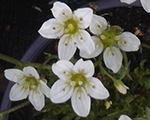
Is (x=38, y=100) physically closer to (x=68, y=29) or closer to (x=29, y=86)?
(x=29, y=86)

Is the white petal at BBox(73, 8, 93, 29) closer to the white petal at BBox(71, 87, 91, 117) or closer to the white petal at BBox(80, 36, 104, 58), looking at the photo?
the white petal at BBox(80, 36, 104, 58)

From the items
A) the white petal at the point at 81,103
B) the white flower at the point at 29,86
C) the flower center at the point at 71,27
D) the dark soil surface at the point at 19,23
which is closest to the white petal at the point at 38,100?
the white flower at the point at 29,86

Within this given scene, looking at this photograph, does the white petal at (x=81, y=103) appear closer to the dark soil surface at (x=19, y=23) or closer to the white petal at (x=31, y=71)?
the white petal at (x=31, y=71)

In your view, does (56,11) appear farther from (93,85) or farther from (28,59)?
(28,59)

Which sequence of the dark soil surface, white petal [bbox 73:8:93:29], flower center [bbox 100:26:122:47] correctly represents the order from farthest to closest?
the dark soil surface
flower center [bbox 100:26:122:47]
white petal [bbox 73:8:93:29]

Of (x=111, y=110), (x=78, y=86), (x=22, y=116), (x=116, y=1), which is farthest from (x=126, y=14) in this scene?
(x=22, y=116)

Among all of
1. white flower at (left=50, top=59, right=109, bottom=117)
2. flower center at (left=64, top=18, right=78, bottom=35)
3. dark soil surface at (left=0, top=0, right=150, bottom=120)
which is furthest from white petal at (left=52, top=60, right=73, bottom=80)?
dark soil surface at (left=0, top=0, right=150, bottom=120)

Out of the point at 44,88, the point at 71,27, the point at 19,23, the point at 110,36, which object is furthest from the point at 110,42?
the point at 19,23
